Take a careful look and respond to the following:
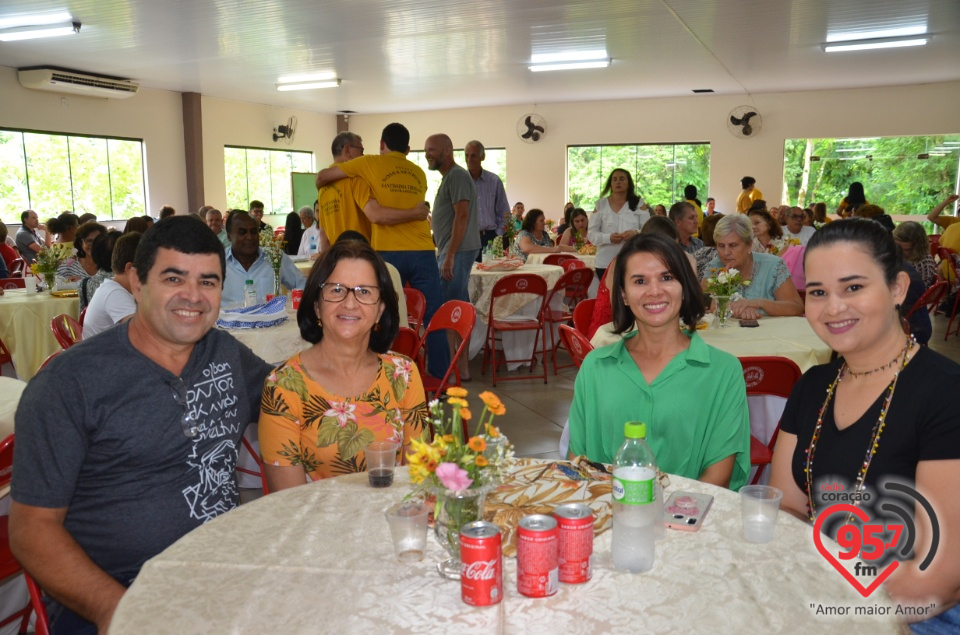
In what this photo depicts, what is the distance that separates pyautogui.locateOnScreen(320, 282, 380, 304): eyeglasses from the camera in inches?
84.6

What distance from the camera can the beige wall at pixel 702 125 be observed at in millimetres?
13962

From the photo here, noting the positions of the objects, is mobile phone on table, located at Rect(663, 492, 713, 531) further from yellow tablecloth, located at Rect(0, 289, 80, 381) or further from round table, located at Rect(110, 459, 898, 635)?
yellow tablecloth, located at Rect(0, 289, 80, 381)

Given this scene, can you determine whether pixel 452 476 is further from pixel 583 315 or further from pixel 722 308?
pixel 583 315

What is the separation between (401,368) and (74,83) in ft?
38.4

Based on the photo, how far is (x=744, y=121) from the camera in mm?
14891

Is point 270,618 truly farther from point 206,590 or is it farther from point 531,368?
point 531,368

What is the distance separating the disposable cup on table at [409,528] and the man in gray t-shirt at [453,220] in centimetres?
474

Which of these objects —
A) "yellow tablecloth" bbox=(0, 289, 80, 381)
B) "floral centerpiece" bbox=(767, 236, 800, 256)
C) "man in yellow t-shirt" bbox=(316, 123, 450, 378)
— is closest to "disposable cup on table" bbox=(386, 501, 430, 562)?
"man in yellow t-shirt" bbox=(316, 123, 450, 378)

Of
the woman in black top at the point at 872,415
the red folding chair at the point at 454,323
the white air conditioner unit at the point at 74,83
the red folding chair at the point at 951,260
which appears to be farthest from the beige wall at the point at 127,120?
the woman in black top at the point at 872,415

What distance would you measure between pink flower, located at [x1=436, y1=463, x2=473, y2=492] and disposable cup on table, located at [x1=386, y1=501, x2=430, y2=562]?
20cm

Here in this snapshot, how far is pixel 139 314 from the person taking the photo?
1.90 m

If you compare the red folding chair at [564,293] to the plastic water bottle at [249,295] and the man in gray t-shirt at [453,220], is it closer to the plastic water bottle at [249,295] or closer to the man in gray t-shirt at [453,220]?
the man in gray t-shirt at [453,220]

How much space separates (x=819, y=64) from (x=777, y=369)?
10.6 metres

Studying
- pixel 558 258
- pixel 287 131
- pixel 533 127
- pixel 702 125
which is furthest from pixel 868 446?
pixel 287 131
